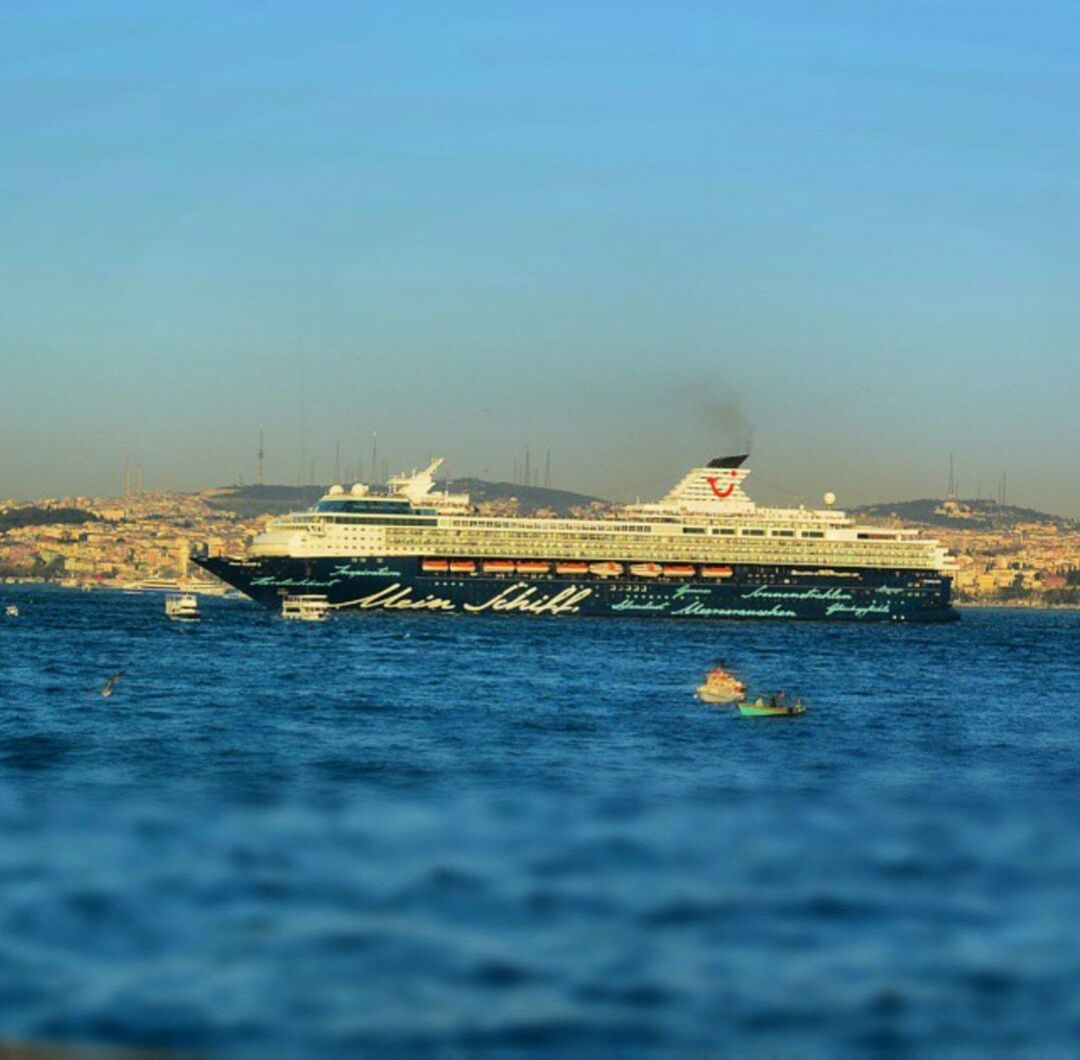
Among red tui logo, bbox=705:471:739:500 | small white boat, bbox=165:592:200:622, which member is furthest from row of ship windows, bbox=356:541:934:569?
small white boat, bbox=165:592:200:622

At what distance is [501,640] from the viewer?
221 feet

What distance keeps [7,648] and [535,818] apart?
48617mm

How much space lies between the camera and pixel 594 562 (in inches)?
3807

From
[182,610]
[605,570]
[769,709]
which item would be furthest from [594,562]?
[769,709]

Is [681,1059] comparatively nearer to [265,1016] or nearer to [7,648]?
[265,1016]

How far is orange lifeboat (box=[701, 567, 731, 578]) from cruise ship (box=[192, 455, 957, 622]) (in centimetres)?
9

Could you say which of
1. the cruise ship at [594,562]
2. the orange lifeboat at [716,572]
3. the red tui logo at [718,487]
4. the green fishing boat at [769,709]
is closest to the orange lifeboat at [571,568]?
the cruise ship at [594,562]

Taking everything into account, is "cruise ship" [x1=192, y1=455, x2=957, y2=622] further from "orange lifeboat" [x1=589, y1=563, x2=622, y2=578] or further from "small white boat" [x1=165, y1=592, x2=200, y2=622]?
"small white boat" [x1=165, y1=592, x2=200, y2=622]

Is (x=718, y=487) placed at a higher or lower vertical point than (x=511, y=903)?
higher

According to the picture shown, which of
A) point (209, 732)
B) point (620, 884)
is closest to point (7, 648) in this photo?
point (209, 732)

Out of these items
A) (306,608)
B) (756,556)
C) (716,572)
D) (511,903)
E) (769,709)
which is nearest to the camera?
(511,903)

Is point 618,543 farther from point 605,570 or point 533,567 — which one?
point 533,567

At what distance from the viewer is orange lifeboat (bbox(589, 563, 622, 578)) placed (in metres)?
96.2

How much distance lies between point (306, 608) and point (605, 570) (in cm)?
1857
